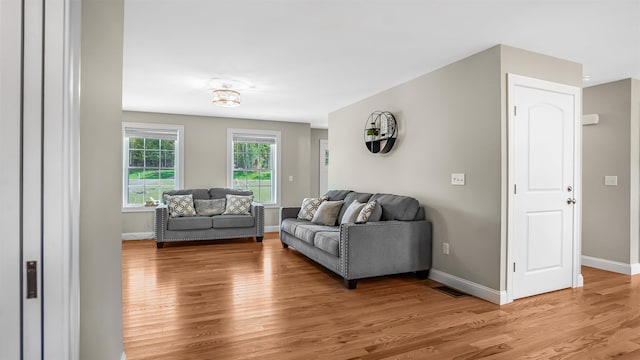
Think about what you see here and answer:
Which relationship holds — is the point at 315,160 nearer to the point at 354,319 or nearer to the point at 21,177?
the point at 354,319

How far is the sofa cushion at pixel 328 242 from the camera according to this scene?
370 cm

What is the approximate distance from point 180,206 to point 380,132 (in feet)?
11.7

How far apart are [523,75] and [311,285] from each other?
9.66 ft

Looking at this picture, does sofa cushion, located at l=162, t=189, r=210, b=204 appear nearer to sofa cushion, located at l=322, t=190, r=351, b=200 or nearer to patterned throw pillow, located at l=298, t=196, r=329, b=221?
patterned throw pillow, located at l=298, t=196, r=329, b=221

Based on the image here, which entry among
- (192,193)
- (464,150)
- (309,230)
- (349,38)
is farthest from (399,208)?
(192,193)

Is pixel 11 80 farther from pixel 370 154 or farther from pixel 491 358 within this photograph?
pixel 370 154

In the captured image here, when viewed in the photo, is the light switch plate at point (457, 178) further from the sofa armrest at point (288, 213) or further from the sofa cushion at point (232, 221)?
the sofa cushion at point (232, 221)

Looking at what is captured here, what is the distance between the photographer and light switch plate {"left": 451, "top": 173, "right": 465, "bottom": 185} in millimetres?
3495

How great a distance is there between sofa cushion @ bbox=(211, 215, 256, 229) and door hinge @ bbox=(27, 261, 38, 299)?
492 cm

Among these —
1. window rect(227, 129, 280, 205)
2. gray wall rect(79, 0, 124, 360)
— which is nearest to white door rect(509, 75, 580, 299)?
gray wall rect(79, 0, 124, 360)

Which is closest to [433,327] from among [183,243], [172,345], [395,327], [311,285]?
[395,327]

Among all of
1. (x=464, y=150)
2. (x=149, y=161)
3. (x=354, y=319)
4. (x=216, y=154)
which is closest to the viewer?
(x=354, y=319)

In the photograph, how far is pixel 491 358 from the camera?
7.04 feet

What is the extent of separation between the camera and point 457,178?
3.55 metres
